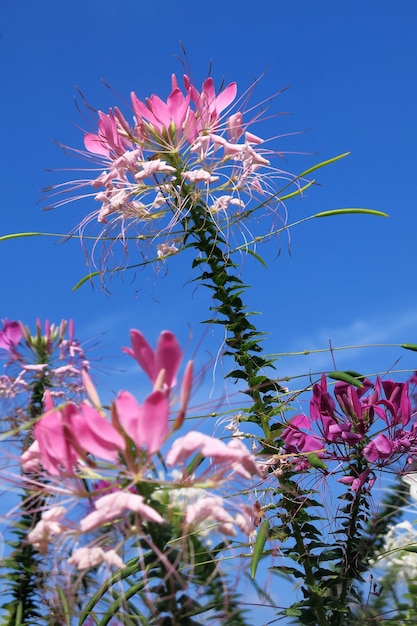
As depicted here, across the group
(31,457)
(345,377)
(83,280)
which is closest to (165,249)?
(83,280)

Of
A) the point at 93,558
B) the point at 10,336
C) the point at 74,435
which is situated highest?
the point at 10,336

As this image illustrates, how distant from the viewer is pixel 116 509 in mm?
1674

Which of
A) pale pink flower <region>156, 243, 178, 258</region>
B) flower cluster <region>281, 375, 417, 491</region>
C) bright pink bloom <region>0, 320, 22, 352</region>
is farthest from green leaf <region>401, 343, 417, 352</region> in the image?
bright pink bloom <region>0, 320, 22, 352</region>

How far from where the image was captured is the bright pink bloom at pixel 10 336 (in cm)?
470

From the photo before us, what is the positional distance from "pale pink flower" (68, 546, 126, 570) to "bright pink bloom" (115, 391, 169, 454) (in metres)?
0.26

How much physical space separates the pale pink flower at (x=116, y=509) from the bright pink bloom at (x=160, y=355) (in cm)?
26

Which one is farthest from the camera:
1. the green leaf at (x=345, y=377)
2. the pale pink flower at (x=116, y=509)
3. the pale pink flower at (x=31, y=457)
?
the green leaf at (x=345, y=377)

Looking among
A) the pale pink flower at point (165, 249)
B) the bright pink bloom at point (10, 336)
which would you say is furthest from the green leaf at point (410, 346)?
the bright pink bloom at point (10, 336)

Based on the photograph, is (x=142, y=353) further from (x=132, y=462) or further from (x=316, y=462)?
(x=316, y=462)

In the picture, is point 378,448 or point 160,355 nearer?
point 160,355

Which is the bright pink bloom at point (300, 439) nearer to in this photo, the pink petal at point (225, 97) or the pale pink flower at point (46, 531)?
the pale pink flower at point (46, 531)

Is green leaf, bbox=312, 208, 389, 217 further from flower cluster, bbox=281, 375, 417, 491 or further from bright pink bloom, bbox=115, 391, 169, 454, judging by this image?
bright pink bloom, bbox=115, 391, 169, 454

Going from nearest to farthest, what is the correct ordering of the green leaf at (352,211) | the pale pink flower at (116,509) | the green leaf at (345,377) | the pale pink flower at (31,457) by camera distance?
the pale pink flower at (116,509) < the pale pink flower at (31,457) < the green leaf at (345,377) < the green leaf at (352,211)

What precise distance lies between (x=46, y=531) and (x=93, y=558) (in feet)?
0.53
